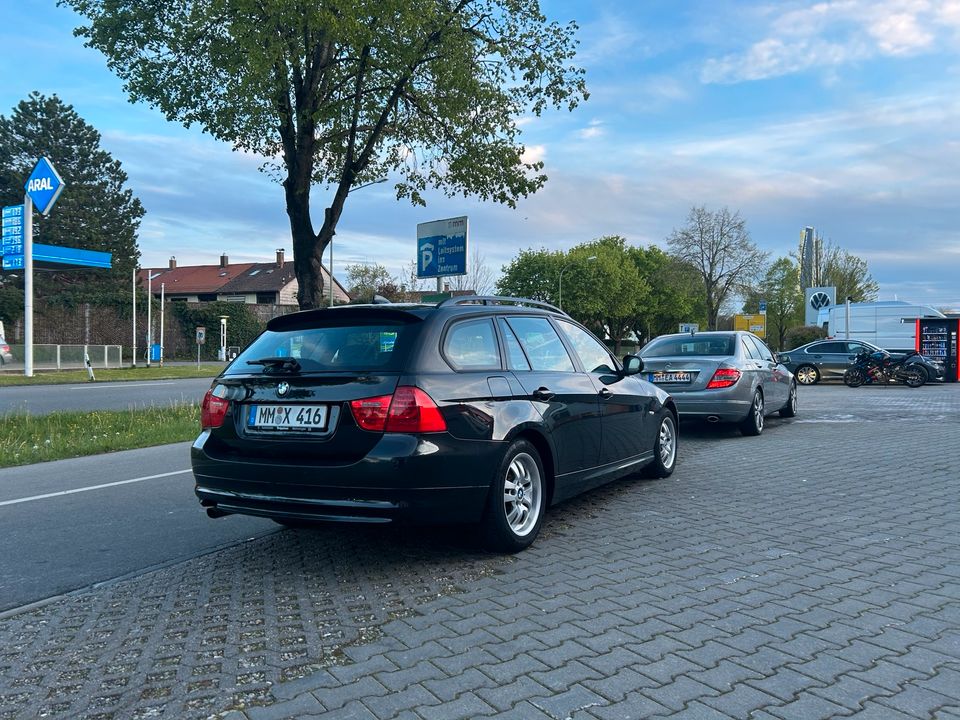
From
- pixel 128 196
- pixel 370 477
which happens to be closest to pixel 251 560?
pixel 370 477

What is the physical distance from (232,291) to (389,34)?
71.5 metres

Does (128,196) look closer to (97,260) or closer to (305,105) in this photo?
(97,260)

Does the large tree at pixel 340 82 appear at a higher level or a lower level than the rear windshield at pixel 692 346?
higher

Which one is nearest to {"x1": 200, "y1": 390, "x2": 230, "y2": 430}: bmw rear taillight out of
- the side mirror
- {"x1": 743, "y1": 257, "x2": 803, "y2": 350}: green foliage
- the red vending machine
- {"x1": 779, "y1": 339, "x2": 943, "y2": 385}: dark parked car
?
the side mirror

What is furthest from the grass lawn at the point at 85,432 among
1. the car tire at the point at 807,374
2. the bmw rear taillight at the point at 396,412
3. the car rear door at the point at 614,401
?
the car tire at the point at 807,374

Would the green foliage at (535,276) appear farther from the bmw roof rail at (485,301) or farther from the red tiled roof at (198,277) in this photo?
the bmw roof rail at (485,301)

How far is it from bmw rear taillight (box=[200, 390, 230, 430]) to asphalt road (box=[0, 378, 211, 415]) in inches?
471

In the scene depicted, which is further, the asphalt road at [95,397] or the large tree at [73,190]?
the large tree at [73,190]

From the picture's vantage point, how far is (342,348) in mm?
4637

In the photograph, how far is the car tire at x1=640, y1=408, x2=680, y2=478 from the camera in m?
7.35

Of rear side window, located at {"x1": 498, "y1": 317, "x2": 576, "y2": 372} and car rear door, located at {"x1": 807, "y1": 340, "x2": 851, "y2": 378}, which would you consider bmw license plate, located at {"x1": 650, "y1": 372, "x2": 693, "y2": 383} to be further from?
car rear door, located at {"x1": 807, "y1": 340, "x2": 851, "y2": 378}

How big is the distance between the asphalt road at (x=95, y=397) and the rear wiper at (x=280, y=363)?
1233 cm

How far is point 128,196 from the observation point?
58.4 meters

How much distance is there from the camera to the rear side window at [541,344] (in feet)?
18.1
